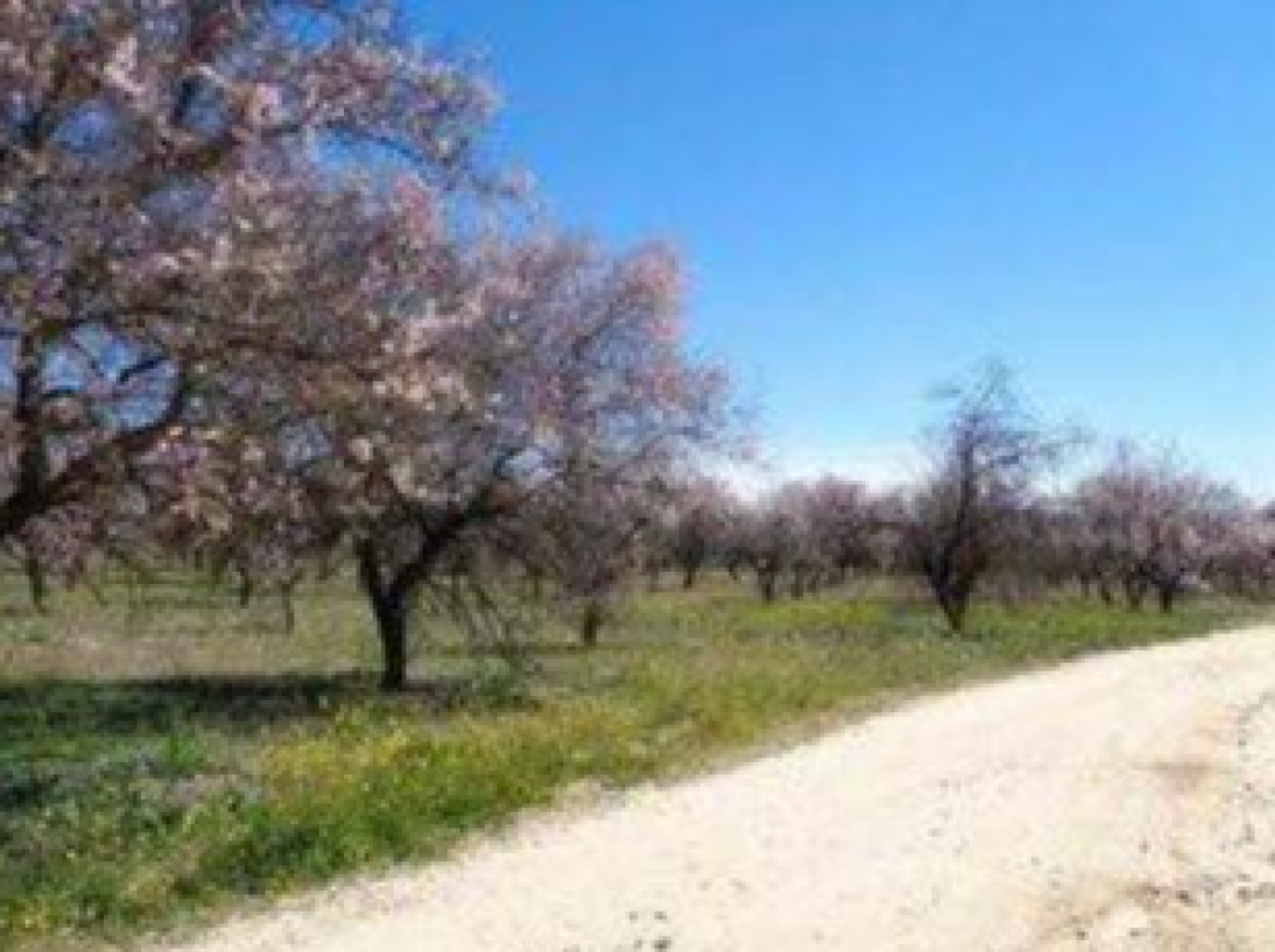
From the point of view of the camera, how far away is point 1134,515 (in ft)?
385

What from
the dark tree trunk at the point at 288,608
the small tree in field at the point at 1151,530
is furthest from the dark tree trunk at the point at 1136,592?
the dark tree trunk at the point at 288,608

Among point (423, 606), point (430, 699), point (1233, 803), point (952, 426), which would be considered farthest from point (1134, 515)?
point (1233, 803)

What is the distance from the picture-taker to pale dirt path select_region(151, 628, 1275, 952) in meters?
16.7

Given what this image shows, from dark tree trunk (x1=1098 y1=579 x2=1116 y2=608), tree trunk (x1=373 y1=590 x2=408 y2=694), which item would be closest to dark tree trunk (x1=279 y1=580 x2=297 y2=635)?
tree trunk (x1=373 y1=590 x2=408 y2=694)

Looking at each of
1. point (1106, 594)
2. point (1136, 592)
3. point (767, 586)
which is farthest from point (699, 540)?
point (1136, 592)

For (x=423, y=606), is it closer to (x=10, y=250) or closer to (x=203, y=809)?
(x=203, y=809)

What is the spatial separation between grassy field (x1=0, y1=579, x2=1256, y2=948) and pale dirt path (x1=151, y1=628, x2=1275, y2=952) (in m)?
1.15

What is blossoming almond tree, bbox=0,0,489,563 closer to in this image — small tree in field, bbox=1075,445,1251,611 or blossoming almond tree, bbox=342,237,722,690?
blossoming almond tree, bbox=342,237,722,690

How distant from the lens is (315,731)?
30156 millimetres

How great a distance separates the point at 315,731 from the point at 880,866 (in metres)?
12.2

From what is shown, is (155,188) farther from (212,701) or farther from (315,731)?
(212,701)

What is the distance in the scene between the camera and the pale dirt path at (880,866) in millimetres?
16719

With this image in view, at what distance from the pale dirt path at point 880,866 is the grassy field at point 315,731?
3.77 ft

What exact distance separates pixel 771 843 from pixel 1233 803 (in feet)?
21.0
